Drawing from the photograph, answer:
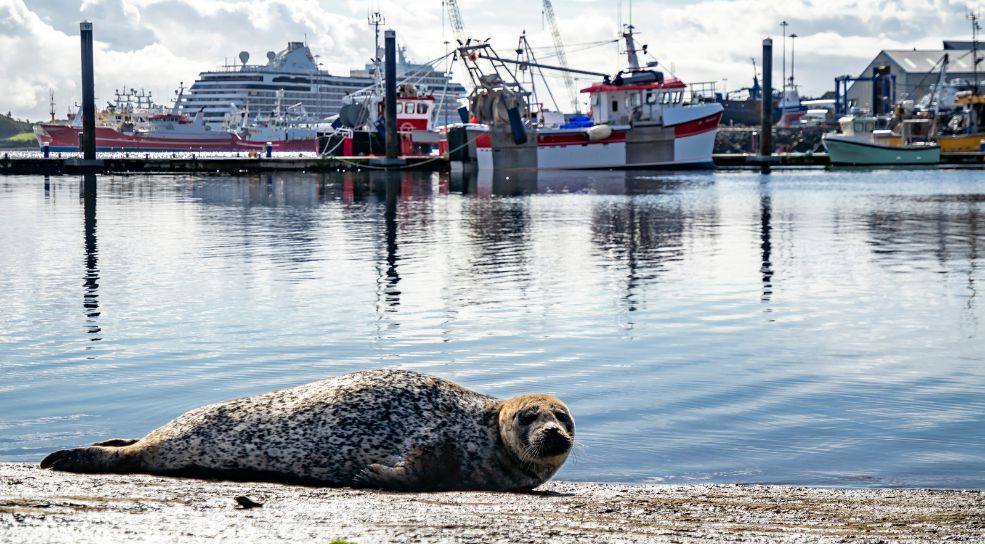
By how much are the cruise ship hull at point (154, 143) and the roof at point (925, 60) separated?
66.3 m

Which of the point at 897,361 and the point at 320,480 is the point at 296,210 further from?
the point at 320,480

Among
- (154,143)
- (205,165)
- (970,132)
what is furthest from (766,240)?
(154,143)

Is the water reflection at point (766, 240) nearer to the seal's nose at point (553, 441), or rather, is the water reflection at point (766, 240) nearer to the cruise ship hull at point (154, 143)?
the seal's nose at point (553, 441)

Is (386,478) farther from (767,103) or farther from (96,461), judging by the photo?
(767,103)

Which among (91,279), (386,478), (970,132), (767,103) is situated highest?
(767,103)

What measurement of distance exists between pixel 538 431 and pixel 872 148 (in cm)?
8561

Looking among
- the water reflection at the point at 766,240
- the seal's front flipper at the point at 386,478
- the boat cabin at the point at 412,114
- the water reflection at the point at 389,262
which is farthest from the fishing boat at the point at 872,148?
the seal's front flipper at the point at 386,478

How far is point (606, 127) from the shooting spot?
79.6 meters

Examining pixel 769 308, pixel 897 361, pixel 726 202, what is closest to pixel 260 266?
pixel 769 308

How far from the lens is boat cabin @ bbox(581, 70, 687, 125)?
79.3 m

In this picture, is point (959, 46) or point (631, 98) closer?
point (631, 98)

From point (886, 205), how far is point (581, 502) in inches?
1592

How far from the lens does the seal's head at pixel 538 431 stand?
702 centimetres

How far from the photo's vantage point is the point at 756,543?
5.62 metres
